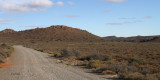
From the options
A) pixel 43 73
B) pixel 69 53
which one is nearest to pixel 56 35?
pixel 69 53

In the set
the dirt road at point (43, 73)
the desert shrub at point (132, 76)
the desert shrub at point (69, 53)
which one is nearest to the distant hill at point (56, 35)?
the desert shrub at point (69, 53)

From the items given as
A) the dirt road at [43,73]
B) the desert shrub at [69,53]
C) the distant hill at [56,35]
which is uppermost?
Result: the distant hill at [56,35]

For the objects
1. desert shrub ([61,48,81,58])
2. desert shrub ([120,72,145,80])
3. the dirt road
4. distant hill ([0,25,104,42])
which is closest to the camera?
desert shrub ([120,72,145,80])

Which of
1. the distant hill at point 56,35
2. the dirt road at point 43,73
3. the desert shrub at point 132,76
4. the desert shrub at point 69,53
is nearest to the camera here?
the desert shrub at point 132,76

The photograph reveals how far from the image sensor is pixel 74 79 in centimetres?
1085

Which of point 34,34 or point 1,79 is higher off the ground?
point 34,34

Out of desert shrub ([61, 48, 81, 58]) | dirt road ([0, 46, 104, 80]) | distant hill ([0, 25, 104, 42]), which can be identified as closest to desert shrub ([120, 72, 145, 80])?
dirt road ([0, 46, 104, 80])

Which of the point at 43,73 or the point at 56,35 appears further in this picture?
the point at 56,35

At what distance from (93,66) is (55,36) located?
108518 mm

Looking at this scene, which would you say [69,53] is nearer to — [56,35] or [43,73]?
[43,73]

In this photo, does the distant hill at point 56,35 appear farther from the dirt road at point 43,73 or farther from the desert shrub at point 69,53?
the dirt road at point 43,73

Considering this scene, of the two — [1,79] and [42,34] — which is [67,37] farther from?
[1,79]

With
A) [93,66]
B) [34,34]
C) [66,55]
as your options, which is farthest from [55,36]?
[93,66]

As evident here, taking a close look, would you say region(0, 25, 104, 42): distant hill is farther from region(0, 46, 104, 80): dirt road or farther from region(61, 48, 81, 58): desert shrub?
region(0, 46, 104, 80): dirt road
